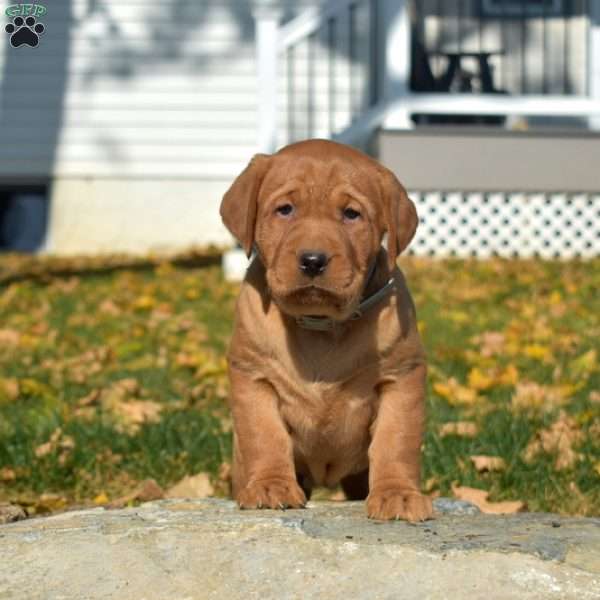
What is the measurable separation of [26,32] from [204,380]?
9622 millimetres

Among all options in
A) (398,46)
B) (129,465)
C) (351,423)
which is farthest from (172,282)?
(351,423)

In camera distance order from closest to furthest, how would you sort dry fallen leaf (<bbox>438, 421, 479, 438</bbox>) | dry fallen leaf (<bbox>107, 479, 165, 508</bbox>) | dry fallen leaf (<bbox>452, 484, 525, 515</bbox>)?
dry fallen leaf (<bbox>452, 484, 525, 515</bbox>) → dry fallen leaf (<bbox>107, 479, 165, 508</bbox>) → dry fallen leaf (<bbox>438, 421, 479, 438</bbox>)

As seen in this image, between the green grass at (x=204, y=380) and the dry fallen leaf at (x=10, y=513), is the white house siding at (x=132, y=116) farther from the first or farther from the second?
the dry fallen leaf at (x=10, y=513)

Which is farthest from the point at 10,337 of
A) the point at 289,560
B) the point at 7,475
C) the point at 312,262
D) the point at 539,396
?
the point at 289,560

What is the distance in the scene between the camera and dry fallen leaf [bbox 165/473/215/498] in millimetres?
4453

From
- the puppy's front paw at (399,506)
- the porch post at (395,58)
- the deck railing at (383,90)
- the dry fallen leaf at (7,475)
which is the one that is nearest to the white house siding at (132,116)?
the deck railing at (383,90)

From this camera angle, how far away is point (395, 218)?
3578mm

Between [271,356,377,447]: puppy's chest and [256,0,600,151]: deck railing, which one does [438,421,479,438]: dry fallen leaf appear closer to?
[271,356,377,447]: puppy's chest

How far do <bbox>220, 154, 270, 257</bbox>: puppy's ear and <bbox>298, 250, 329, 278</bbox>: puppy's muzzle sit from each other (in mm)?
296

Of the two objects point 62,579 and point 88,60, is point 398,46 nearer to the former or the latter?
point 88,60

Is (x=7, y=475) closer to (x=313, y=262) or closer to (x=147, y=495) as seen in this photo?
(x=147, y=495)

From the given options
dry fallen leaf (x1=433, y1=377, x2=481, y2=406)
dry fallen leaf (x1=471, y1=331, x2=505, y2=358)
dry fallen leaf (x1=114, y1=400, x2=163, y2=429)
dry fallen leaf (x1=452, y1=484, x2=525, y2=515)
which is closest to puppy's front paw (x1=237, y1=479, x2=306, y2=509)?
dry fallen leaf (x1=452, y1=484, x2=525, y2=515)

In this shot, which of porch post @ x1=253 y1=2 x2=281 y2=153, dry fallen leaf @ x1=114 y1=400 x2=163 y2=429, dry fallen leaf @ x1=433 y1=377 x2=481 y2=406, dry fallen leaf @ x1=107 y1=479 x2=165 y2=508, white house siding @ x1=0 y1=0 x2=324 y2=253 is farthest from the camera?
white house siding @ x1=0 y1=0 x2=324 y2=253

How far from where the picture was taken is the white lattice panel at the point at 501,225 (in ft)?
38.9
